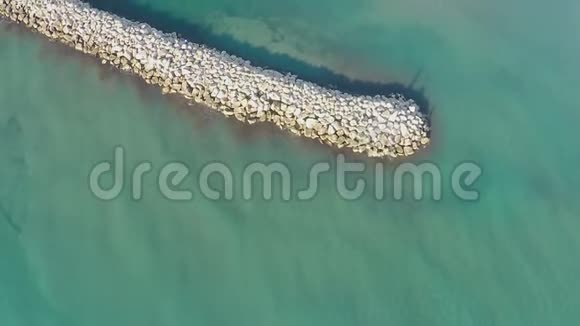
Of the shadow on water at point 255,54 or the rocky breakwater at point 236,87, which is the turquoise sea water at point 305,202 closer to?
the shadow on water at point 255,54

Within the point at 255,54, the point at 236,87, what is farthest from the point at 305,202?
the point at 255,54

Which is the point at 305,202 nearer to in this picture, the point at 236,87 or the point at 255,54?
the point at 236,87

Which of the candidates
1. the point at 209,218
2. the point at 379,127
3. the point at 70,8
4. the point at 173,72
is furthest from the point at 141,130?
the point at 379,127

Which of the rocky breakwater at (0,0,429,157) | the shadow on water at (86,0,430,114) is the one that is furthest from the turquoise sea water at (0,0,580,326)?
the rocky breakwater at (0,0,429,157)

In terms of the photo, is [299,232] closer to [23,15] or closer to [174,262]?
[174,262]

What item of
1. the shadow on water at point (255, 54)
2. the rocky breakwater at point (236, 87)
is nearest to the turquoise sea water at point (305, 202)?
the shadow on water at point (255, 54)
